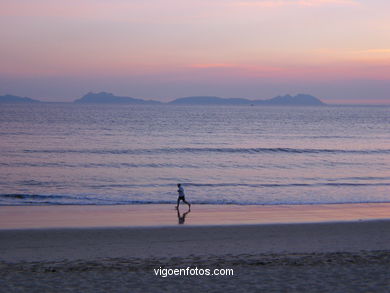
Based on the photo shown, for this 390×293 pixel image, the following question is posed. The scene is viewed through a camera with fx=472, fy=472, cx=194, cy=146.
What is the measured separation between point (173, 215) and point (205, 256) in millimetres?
6218

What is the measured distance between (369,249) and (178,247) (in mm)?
4834

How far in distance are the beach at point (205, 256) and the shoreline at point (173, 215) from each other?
0.90 feet

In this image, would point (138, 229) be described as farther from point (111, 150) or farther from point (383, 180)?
point (111, 150)

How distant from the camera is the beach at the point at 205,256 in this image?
8.47 meters

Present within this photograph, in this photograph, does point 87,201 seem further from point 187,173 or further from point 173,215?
point 187,173

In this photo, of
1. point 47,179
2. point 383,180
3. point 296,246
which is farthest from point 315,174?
point 296,246

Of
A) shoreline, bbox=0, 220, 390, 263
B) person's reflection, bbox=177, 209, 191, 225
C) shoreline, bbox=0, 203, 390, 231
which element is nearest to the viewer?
shoreline, bbox=0, 220, 390, 263

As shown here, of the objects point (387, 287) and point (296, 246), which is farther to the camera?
point (296, 246)

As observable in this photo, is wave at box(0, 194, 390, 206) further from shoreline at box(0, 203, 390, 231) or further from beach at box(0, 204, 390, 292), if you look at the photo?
beach at box(0, 204, 390, 292)

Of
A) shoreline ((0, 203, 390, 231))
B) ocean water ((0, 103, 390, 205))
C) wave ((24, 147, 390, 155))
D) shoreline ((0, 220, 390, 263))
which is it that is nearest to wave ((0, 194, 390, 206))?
ocean water ((0, 103, 390, 205))

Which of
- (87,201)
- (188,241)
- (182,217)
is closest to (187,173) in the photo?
(87,201)

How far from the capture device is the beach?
8.47 meters

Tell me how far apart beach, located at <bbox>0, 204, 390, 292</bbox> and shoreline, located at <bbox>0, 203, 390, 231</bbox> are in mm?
273

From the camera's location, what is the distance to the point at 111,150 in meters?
40.8
